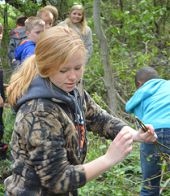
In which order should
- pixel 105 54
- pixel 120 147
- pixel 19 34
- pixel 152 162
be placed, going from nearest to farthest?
pixel 120 147, pixel 152 162, pixel 105 54, pixel 19 34

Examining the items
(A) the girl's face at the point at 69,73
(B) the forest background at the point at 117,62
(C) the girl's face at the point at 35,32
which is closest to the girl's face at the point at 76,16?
(B) the forest background at the point at 117,62

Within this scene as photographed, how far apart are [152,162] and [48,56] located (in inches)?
82.1

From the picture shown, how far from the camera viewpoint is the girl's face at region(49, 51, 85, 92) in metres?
2.09

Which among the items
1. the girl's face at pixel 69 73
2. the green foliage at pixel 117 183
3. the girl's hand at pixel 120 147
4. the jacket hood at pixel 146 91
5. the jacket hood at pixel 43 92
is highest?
the girl's face at pixel 69 73

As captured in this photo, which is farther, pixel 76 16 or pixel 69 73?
pixel 76 16

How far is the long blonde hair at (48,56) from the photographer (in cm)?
207

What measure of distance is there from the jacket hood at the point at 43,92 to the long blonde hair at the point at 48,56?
0.10ft

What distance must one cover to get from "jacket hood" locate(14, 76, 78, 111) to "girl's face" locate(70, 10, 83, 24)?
4807mm

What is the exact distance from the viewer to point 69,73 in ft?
6.92

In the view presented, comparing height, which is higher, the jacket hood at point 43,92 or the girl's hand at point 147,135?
the jacket hood at point 43,92

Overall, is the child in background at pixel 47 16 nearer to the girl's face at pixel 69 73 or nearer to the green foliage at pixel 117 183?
the green foliage at pixel 117 183

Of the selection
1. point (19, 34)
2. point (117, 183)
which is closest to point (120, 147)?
point (117, 183)

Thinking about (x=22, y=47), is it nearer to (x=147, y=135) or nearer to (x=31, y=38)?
(x=31, y=38)

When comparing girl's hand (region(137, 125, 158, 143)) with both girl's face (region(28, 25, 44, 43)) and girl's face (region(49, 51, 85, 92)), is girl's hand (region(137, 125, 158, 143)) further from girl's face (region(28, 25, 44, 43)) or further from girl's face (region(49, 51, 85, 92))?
girl's face (region(28, 25, 44, 43))
